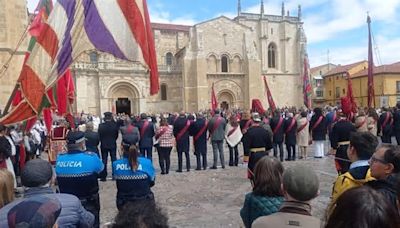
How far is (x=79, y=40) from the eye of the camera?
526 cm

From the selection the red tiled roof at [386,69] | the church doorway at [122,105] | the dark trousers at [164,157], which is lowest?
the dark trousers at [164,157]

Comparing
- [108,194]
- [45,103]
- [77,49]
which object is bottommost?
[108,194]

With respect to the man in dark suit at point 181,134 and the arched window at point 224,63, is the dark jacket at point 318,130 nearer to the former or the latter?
the man in dark suit at point 181,134

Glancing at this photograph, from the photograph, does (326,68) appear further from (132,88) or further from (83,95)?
(83,95)

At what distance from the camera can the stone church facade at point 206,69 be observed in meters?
37.3

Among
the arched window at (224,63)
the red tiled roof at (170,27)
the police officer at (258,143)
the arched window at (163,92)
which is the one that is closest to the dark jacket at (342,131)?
the police officer at (258,143)

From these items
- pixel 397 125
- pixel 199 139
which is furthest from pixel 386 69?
pixel 199 139

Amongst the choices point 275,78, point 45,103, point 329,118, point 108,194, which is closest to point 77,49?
point 45,103

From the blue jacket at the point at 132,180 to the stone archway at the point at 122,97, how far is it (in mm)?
33825

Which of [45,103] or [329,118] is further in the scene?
[329,118]

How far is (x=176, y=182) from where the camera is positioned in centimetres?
943

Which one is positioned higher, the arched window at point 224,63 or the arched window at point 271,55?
the arched window at point 271,55

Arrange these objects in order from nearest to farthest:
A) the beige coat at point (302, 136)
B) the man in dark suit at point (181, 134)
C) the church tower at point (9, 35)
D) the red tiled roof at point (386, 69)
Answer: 1. the man in dark suit at point (181, 134)
2. the beige coat at point (302, 136)
3. the church tower at point (9, 35)
4. the red tiled roof at point (386, 69)

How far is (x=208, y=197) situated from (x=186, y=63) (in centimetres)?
3437
